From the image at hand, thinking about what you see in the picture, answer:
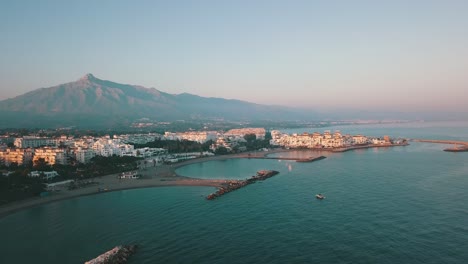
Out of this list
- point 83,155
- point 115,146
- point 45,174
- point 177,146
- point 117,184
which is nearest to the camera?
point 117,184

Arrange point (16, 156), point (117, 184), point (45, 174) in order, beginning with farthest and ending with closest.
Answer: point (16, 156)
point (45, 174)
point (117, 184)

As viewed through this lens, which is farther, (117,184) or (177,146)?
(177,146)

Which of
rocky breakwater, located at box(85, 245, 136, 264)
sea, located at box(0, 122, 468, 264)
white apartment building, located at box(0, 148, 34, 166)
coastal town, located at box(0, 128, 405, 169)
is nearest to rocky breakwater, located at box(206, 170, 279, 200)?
sea, located at box(0, 122, 468, 264)

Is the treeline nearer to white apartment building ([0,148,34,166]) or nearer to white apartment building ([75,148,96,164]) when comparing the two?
white apartment building ([75,148,96,164])

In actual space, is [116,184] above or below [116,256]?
above

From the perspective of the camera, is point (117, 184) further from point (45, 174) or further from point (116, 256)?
point (116, 256)

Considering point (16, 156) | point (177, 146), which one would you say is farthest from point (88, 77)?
point (16, 156)

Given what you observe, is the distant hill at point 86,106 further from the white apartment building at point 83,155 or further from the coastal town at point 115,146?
the white apartment building at point 83,155
